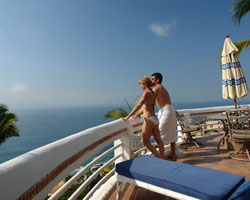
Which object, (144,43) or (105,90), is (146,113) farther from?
(105,90)

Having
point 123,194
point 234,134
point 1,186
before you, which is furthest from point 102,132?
point 234,134

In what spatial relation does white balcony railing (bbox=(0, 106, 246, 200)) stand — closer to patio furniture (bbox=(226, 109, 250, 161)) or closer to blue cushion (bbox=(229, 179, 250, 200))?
blue cushion (bbox=(229, 179, 250, 200))

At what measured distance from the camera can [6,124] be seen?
20453 millimetres

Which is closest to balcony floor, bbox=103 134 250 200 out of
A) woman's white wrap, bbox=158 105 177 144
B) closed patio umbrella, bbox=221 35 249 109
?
woman's white wrap, bbox=158 105 177 144

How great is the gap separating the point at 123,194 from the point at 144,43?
6045 cm

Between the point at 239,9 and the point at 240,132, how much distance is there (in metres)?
8.74

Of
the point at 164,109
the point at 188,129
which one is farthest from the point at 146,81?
the point at 188,129

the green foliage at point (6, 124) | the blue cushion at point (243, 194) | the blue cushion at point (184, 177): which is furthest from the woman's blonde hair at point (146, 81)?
the green foliage at point (6, 124)

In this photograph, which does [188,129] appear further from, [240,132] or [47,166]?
[47,166]

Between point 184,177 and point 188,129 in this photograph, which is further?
point 188,129

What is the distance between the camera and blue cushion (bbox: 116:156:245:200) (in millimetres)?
1537

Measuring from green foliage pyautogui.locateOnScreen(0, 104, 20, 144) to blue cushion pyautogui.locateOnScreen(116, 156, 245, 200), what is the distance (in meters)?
22.1

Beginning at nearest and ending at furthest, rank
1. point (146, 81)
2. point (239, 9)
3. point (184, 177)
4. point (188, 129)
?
1. point (184, 177)
2. point (146, 81)
3. point (188, 129)
4. point (239, 9)

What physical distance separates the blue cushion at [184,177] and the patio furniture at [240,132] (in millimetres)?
2056
